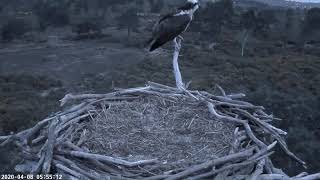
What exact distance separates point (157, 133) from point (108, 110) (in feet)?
2.74

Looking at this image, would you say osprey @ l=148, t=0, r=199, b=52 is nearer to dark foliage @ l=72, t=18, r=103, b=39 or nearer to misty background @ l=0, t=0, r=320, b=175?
misty background @ l=0, t=0, r=320, b=175

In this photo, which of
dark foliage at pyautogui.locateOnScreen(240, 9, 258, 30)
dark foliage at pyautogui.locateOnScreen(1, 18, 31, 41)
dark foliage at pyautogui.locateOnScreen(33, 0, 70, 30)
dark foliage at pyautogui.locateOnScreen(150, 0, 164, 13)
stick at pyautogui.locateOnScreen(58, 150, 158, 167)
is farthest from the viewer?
dark foliage at pyautogui.locateOnScreen(150, 0, 164, 13)

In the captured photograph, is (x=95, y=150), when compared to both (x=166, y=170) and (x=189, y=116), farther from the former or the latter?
(x=189, y=116)

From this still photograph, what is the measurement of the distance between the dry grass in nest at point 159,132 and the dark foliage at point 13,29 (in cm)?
3624

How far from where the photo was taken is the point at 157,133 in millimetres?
5391

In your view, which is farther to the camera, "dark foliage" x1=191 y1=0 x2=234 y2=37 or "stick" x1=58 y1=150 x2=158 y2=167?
"dark foliage" x1=191 y1=0 x2=234 y2=37

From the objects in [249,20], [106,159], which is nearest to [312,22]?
[249,20]

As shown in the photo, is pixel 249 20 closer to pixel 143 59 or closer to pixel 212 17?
pixel 212 17

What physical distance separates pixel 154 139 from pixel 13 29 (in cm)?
3800

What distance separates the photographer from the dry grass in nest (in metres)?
4.95

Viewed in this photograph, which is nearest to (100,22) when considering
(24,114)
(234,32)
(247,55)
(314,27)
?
(234,32)

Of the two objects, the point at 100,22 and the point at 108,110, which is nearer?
the point at 108,110

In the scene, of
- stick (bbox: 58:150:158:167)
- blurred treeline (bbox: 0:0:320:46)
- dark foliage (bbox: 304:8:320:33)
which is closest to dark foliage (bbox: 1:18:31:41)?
blurred treeline (bbox: 0:0:320:46)

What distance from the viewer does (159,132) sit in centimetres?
542
